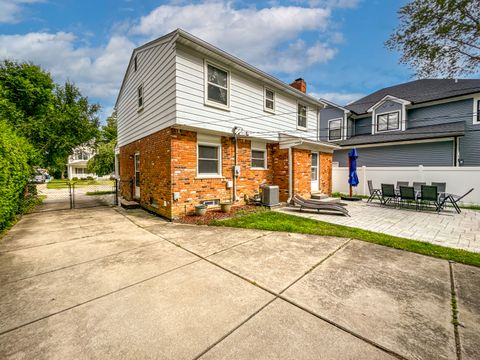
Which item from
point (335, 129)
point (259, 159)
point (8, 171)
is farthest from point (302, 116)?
point (8, 171)

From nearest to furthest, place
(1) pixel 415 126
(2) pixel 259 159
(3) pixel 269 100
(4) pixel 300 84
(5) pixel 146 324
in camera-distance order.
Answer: (5) pixel 146 324
(2) pixel 259 159
(3) pixel 269 100
(4) pixel 300 84
(1) pixel 415 126

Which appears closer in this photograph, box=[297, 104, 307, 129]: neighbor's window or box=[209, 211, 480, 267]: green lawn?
box=[209, 211, 480, 267]: green lawn

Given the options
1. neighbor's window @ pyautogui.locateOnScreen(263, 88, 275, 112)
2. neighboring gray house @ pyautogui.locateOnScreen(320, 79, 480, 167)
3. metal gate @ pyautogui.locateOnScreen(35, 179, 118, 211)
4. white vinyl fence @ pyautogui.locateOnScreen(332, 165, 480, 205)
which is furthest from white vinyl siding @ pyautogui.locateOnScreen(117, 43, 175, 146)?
neighboring gray house @ pyautogui.locateOnScreen(320, 79, 480, 167)

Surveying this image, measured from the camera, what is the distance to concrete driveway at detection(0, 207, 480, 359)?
199cm

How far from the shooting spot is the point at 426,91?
54.3 ft

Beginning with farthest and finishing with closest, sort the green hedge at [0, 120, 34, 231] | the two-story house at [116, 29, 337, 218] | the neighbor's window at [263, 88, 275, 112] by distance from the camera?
1. the neighbor's window at [263, 88, 275, 112]
2. the two-story house at [116, 29, 337, 218]
3. the green hedge at [0, 120, 34, 231]

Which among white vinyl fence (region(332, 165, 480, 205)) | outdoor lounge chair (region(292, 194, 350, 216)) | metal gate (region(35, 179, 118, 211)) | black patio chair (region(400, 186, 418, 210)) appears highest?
white vinyl fence (region(332, 165, 480, 205))

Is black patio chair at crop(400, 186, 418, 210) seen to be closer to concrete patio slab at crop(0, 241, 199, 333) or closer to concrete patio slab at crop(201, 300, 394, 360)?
concrete patio slab at crop(201, 300, 394, 360)

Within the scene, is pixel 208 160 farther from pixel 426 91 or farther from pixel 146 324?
pixel 426 91

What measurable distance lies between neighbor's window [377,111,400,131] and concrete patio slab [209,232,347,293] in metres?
15.7

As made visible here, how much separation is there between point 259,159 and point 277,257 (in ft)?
22.0

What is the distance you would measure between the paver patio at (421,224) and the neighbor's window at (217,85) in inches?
220

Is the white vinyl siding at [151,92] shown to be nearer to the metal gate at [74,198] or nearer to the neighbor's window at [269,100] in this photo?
Answer: the metal gate at [74,198]

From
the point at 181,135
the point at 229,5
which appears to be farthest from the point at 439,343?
the point at 229,5
